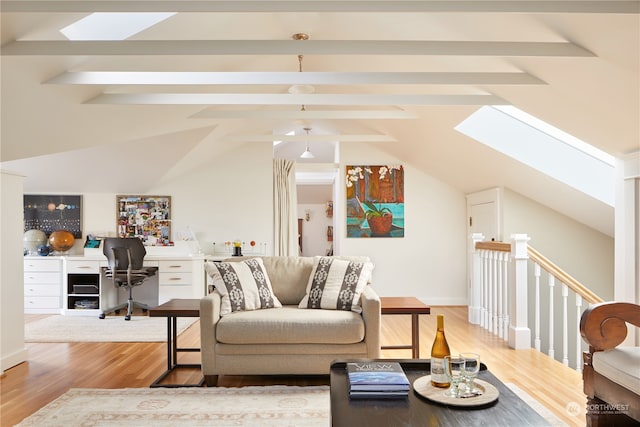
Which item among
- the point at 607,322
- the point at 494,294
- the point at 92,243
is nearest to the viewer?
the point at 607,322

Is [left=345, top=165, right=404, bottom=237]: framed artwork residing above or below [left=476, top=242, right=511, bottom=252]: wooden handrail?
above

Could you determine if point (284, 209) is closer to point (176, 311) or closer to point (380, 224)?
point (380, 224)

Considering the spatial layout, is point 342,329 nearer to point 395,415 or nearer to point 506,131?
point 395,415

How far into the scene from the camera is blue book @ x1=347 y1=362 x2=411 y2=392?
1879 millimetres

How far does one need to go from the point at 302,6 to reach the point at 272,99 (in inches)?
60.3

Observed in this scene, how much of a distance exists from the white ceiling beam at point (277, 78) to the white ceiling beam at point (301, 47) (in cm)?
39

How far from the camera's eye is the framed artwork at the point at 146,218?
6711 mm

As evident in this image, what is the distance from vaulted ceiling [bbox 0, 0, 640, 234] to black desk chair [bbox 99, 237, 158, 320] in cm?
109

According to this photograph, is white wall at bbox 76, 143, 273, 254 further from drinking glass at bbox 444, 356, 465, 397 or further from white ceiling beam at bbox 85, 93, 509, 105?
drinking glass at bbox 444, 356, 465, 397

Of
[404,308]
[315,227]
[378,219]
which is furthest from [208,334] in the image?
[315,227]

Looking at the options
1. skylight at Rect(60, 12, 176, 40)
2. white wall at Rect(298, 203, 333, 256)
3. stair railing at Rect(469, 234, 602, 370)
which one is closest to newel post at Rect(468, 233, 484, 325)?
stair railing at Rect(469, 234, 602, 370)

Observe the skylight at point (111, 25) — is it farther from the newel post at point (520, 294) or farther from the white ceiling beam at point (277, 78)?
the newel post at point (520, 294)

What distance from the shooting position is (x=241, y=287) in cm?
347

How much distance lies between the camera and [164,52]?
259cm
